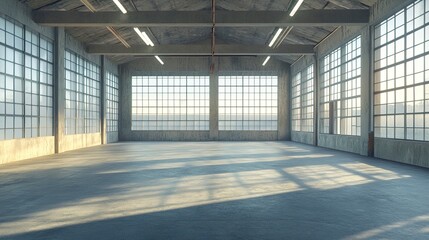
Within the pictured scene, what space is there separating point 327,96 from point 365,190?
56.7ft

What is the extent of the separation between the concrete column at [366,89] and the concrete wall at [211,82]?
16.9 m

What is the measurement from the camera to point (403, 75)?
50.4 ft

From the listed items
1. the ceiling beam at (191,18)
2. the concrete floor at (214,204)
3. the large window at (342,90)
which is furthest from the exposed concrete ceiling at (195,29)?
the concrete floor at (214,204)

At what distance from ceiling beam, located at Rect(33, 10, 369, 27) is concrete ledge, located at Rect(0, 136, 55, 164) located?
20.1 feet

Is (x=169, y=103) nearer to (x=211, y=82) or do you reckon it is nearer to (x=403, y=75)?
(x=211, y=82)

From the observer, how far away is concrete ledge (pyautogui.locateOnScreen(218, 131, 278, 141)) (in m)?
35.9

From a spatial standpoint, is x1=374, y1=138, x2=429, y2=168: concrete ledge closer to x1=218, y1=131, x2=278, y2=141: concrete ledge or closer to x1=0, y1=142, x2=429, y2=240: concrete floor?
x1=0, y1=142, x2=429, y2=240: concrete floor

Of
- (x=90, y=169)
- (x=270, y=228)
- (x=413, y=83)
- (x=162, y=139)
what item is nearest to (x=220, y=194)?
(x=270, y=228)

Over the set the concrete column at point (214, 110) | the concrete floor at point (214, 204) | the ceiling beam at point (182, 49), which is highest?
the ceiling beam at point (182, 49)

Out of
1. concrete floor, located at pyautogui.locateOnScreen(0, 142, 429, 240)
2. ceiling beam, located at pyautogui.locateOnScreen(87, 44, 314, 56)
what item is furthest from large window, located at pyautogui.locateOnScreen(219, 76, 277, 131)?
concrete floor, located at pyautogui.locateOnScreen(0, 142, 429, 240)

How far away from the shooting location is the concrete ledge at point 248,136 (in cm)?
3594

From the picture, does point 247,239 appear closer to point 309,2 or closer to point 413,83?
point 413,83

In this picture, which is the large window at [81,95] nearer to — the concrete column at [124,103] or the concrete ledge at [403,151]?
the concrete column at [124,103]

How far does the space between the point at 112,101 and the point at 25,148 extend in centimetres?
1628
